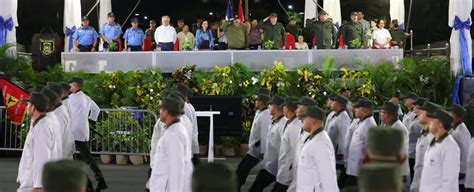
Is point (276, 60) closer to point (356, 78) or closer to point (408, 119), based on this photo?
point (356, 78)

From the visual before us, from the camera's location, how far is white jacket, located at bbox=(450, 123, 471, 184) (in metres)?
13.0

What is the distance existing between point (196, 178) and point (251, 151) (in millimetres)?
10277

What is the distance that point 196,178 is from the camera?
4836mm

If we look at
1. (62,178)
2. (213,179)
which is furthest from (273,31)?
(213,179)

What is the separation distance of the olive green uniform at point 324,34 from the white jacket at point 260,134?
9250mm

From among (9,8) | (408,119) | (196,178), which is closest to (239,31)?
(9,8)

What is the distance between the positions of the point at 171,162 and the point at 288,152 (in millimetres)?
2506

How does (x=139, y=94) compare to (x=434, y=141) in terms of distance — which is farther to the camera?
(x=139, y=94)

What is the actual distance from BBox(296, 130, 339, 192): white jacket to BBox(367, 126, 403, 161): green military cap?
248cm

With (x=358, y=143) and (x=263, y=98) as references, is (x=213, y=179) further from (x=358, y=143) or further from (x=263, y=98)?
(x=263, y=98)

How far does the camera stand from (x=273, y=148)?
13711mm

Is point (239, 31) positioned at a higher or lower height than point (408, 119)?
higher

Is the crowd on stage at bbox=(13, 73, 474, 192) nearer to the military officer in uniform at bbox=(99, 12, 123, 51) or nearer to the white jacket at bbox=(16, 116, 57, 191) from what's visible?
the white jacket at bbox=(16, 116, 57, 191)

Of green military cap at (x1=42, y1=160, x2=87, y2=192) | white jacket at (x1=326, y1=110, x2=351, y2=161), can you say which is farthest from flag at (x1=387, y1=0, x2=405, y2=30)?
green military cap at (x1=42, y1=160, x2=87, y2=192)
